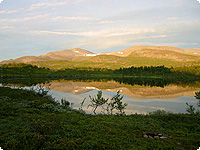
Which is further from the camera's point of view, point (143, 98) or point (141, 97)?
point (141, 97)

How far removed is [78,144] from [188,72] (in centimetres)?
12176

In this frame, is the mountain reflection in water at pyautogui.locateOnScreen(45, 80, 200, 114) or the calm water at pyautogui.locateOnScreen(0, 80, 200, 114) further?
the mountain reflection in water at pyautogui.locateOnScreen(45, 80, 200, 114)

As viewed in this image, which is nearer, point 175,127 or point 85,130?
point 85,130

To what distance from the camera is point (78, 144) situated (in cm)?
909

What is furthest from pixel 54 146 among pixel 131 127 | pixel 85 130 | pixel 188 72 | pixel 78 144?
pixel 188 72

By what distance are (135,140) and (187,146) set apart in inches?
107

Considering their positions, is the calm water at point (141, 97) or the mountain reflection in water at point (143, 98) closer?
the calm water at point (141, 97)

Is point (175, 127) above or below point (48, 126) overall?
below

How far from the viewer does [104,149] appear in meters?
8.73

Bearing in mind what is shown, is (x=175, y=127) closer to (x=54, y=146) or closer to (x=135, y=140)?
(x=135, y=140)

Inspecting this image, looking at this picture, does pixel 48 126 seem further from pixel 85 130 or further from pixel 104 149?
pixel 104 149

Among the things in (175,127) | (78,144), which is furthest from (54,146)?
(175,127)

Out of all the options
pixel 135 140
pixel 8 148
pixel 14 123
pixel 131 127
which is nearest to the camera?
pixel 8 148

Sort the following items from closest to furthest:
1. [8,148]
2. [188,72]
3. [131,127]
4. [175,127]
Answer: [8,148] < [131,127] < [175,127] < [188,72]
